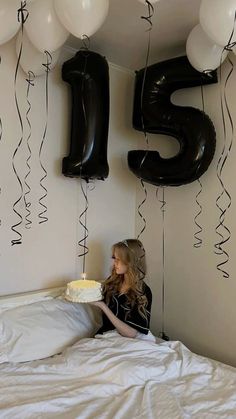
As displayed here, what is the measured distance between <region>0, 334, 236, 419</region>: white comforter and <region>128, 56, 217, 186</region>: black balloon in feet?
3.16

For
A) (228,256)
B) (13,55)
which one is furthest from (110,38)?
(228,256)

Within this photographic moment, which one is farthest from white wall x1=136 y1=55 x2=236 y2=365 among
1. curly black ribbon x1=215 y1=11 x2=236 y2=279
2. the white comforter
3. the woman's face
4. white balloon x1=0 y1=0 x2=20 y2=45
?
white balloon x1=0 y1=0 x2=20 y2=45

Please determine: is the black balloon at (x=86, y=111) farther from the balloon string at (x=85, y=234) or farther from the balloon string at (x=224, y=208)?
the balloon string at (x=224, y=208)

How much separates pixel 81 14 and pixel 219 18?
1.77ft

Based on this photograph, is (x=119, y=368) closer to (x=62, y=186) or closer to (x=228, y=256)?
(x=228, y=256)

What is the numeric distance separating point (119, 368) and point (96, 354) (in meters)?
0.14

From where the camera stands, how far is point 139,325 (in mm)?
1948

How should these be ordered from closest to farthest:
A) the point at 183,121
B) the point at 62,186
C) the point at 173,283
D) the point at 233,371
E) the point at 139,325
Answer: the point at 233,371 → the point at 139,325 → the point at 183,121 → the point at 62,186 → the point at 173,283

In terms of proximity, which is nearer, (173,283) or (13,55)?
(13,55)

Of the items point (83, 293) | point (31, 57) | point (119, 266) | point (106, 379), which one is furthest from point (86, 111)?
point (106, 379)

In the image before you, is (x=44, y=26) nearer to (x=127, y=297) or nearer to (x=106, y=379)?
(x=127, y=297)

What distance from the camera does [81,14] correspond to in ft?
4.79

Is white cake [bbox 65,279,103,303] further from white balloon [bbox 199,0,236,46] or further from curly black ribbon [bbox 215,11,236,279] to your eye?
white balloon [bbox 199,0,236,46]

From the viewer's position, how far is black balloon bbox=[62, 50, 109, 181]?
2.10m
